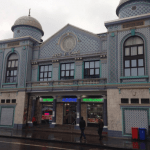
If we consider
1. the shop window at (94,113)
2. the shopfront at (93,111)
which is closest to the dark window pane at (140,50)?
the shopfront at (93,111)

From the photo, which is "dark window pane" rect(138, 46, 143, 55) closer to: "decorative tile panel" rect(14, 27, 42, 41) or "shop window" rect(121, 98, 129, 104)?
"shop window" rect(121, 98, 129, 104)

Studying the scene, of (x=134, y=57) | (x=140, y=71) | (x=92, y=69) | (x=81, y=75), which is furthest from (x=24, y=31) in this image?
(x=140, y=71)

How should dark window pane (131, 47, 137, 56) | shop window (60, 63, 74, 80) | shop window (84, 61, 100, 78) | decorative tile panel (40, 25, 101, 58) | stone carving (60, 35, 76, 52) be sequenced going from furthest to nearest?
stone carving (60, 35, 76, 52) → shop window (60, 63, 74, 80) → decorative tile panel (40, 25, 101, 58) → shop window (84, 61, 100, 78) → dark window pane (131, 47, 137, 56)

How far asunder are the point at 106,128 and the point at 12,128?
11.8m

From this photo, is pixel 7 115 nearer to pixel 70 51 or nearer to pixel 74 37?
pixel 70 51

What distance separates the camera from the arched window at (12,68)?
23.7 meters

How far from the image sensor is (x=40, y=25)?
27.8m

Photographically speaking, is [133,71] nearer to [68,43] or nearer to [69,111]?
[68,43]

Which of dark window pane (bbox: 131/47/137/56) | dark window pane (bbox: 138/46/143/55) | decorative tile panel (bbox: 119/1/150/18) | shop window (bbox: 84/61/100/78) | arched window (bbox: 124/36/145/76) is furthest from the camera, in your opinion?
shop window (bbox: 84/61/100/78)

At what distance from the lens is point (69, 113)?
2261 centimetres

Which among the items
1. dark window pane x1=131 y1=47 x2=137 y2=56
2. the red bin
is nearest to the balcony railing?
dark window pane x1=131 y1=47 x2=137 y2=56

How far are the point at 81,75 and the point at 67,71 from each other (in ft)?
6.74

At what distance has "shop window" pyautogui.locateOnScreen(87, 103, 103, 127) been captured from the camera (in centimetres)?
2112

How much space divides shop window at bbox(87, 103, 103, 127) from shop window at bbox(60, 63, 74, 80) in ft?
15.0
